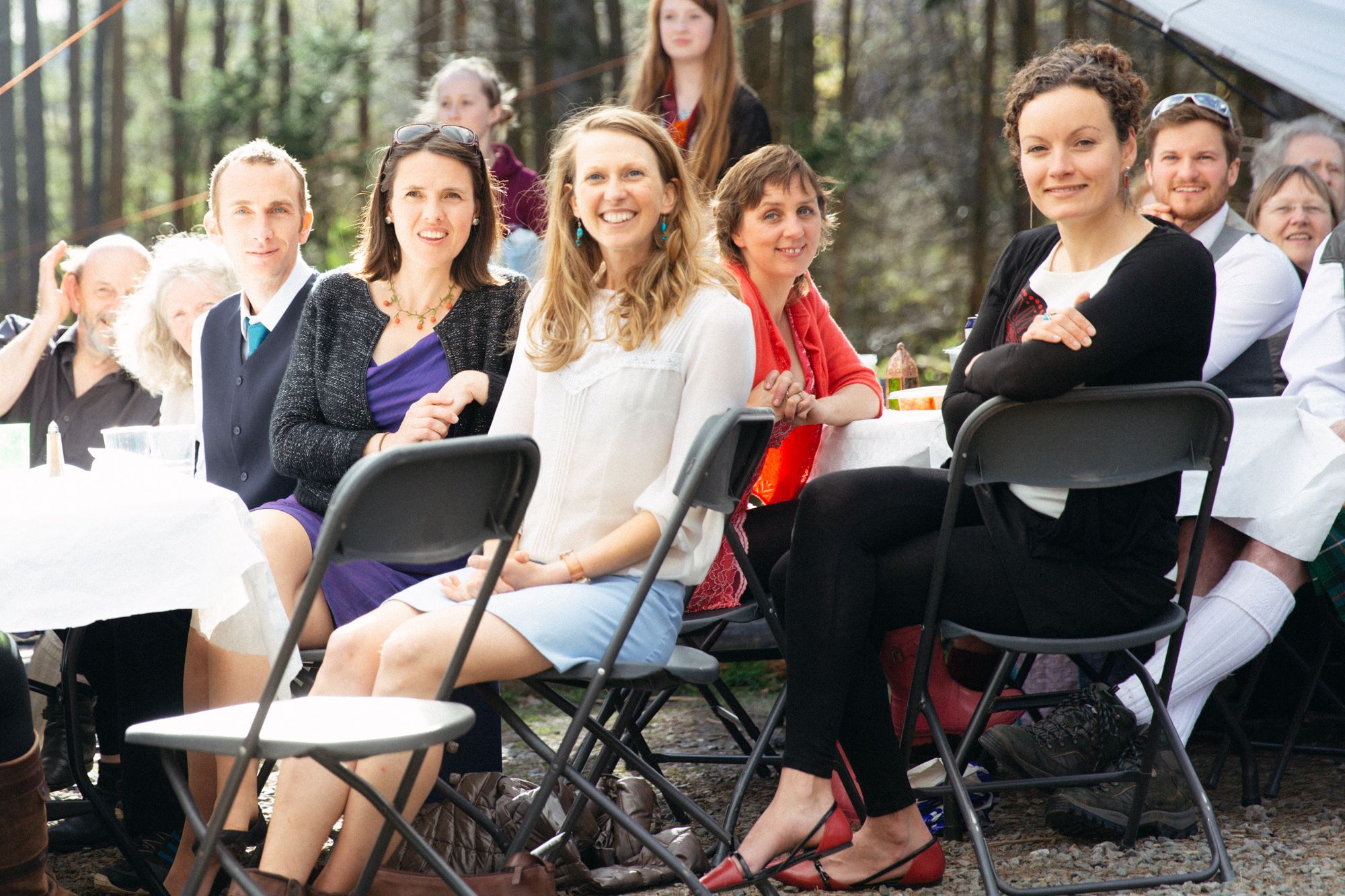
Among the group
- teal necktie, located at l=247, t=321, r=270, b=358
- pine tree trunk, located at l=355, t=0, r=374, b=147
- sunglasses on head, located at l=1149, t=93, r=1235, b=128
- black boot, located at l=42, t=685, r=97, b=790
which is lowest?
black boot, located at l=42, t=685, r=97, b=790

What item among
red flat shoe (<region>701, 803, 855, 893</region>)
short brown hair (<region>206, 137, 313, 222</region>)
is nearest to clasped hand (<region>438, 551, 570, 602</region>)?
red flat shoe (<region>701, 803, 855, 893</region>)

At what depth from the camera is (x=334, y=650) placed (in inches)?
90.8

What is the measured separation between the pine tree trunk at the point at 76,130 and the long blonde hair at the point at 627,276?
8562mm

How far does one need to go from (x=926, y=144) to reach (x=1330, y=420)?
866 centimetres

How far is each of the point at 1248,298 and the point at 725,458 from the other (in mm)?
1671

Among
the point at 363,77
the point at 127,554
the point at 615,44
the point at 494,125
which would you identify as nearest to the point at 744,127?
the point at 494,125

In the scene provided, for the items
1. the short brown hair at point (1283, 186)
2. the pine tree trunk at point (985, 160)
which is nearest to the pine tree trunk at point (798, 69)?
the pine tree trunk at point (985, 160)

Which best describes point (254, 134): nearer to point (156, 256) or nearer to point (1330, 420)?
point (156, 256)

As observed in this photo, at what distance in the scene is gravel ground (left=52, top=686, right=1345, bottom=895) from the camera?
101 inches

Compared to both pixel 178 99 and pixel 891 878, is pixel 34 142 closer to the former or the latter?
pixel 178 99

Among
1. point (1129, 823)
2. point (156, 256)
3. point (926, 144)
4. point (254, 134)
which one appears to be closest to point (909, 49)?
point (926, 144)

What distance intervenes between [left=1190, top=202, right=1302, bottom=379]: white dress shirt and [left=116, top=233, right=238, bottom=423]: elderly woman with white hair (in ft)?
8.51

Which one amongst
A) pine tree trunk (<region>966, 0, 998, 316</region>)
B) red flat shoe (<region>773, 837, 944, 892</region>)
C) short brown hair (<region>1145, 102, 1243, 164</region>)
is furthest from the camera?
pine tree trunk (<region>966, 0, 998, 316</region>)

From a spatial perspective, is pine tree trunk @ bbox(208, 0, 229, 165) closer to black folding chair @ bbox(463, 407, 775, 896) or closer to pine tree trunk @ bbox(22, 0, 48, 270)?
pine tree trunk @ bbox(22, 0, 48, 270)
